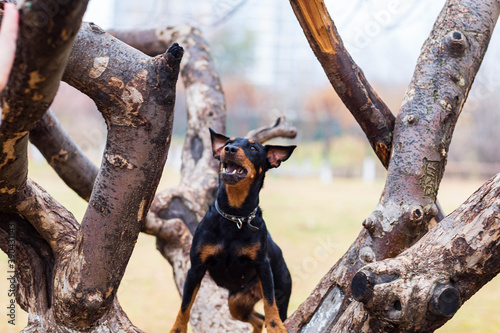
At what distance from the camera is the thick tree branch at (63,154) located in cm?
386

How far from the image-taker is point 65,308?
7.39 ft

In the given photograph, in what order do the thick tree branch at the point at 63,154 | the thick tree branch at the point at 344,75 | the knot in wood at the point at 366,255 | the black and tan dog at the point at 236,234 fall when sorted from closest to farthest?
the knot in wood at the point at 366,255 → the thick tree branch at the point at 344,75 → the black and tan dog at the point at 236,234 → the thick tree branch at the point at 63,154

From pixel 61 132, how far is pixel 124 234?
2097mm

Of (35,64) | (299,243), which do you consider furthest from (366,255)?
(299,243)

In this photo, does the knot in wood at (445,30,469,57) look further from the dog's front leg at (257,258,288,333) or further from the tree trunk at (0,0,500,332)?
the dog's front leg at (257,258,288,333)

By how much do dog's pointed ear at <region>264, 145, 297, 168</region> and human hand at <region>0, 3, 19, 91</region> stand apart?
1765mm

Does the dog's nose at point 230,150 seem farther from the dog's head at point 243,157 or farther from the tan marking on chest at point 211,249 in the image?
the tan marking on chest at point 211,249

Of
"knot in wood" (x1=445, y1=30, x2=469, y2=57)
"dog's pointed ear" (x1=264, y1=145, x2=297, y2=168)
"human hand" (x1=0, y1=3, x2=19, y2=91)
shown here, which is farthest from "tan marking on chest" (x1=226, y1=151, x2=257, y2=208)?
"human hand" (x1=0, y1=3, x2=19, y2=91)

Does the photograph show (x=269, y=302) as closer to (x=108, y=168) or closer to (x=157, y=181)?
(x=157, y=181)

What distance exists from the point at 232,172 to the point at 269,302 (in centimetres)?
76

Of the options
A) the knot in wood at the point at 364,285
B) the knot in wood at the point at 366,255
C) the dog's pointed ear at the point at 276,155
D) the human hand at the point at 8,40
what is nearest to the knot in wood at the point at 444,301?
the knot in wood at the point at 364,285

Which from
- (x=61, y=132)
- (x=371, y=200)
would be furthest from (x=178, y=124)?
(x=61, y=132)

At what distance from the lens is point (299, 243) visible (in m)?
10.7

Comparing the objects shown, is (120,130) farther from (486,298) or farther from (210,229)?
(486,298)
